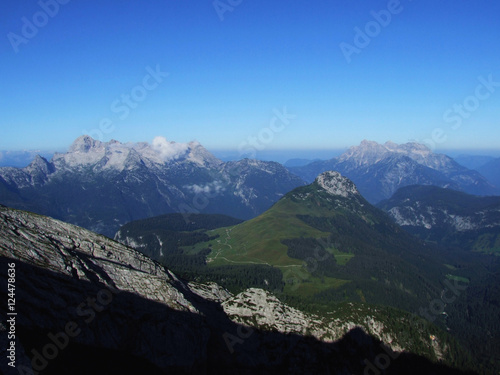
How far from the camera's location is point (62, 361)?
2035 inches

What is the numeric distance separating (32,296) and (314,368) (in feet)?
276

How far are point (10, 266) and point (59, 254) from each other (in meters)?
19.9

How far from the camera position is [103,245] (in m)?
99.1

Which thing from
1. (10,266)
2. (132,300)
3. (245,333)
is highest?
(10,266)

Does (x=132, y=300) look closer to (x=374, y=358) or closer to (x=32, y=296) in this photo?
(x=32, y=296)

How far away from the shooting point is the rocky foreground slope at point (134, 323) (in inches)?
2154

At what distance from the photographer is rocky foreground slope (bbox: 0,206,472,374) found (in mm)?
54719

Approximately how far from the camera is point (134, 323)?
70.0m

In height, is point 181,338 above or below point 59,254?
below

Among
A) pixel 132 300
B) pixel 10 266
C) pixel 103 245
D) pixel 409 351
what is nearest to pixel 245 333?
pixel 132 300

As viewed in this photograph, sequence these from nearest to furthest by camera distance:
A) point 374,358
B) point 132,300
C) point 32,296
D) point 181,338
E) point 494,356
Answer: point 32,296
point 181,338
point 132,300
point 374,358
point 494,356

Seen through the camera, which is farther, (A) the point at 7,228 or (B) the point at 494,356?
(B) the point at 494,356

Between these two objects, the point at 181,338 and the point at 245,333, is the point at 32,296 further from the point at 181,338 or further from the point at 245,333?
the point at 245,333

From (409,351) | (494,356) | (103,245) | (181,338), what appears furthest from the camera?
(494,356)
